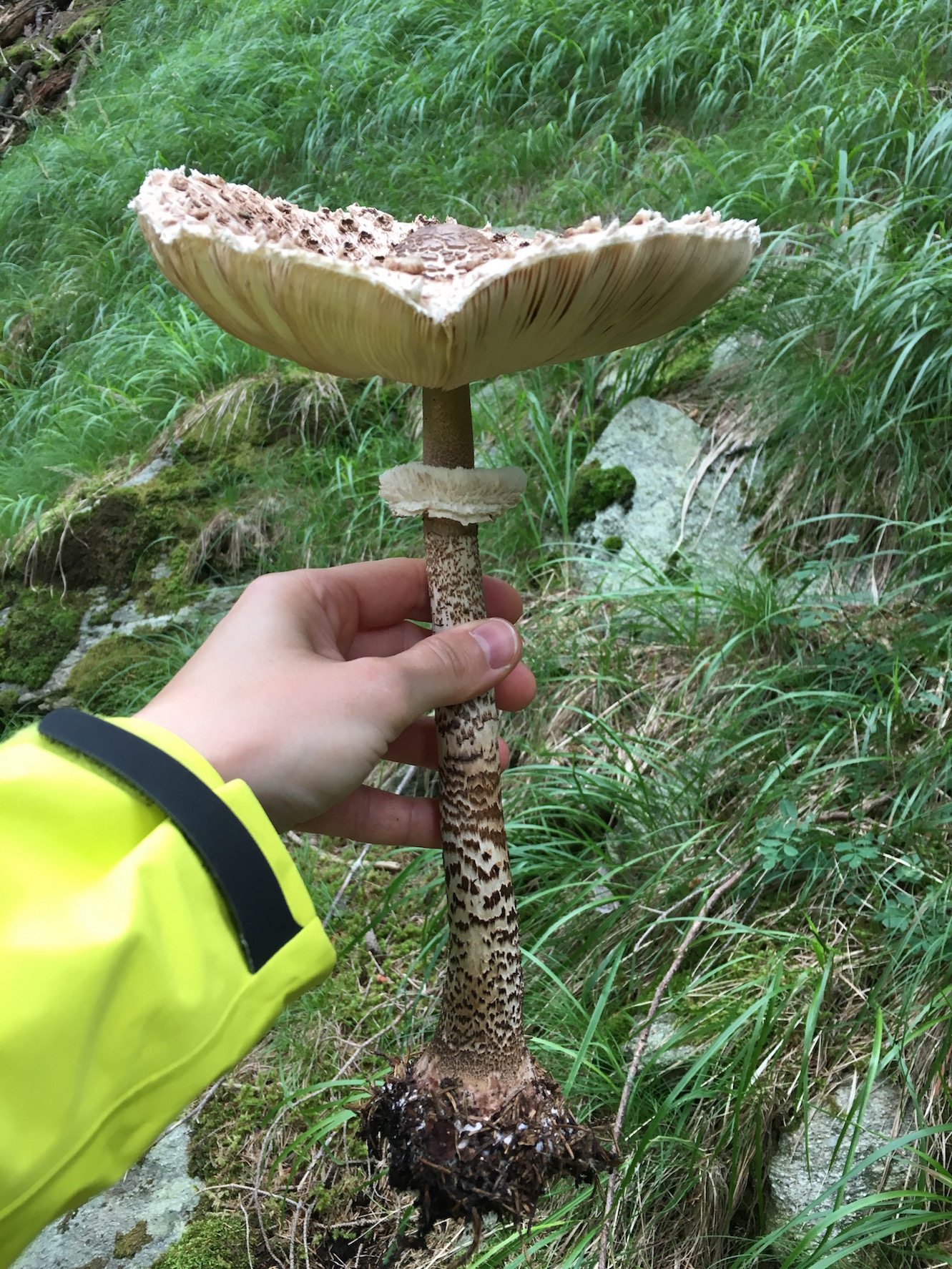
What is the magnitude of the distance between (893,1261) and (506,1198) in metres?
0.68

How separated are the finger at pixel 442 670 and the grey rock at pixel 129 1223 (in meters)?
1.56

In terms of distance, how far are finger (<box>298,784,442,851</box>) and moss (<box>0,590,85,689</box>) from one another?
241 centimetres

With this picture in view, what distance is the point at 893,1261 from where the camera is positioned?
1.39m

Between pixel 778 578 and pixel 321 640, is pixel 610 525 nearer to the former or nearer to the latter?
pixel 778 578

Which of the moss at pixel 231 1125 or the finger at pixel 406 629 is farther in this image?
the moss at pixel 231 1125

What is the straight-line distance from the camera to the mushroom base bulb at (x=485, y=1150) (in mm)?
1330

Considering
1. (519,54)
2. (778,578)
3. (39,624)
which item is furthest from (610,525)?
(519,54)

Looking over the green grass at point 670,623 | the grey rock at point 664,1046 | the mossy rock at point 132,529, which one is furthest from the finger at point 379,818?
the mossy rock at point 132,529

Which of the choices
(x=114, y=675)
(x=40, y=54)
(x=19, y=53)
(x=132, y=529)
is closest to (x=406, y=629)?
(x=114, y=675)

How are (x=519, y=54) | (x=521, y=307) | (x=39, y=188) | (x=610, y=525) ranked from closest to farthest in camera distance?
1. (x=521, y=307)
2. (x=610, y=525)
3. (x=519, y=54)
4. (x=39, y=188)

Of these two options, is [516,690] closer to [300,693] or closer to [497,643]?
[497,643]

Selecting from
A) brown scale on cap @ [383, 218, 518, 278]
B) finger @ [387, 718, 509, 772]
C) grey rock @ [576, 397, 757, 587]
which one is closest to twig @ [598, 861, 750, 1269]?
finger @ [387, 718, 509, 772]

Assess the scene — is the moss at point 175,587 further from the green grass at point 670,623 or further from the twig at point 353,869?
the twig at point 353,869

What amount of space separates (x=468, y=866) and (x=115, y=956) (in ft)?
2.07
